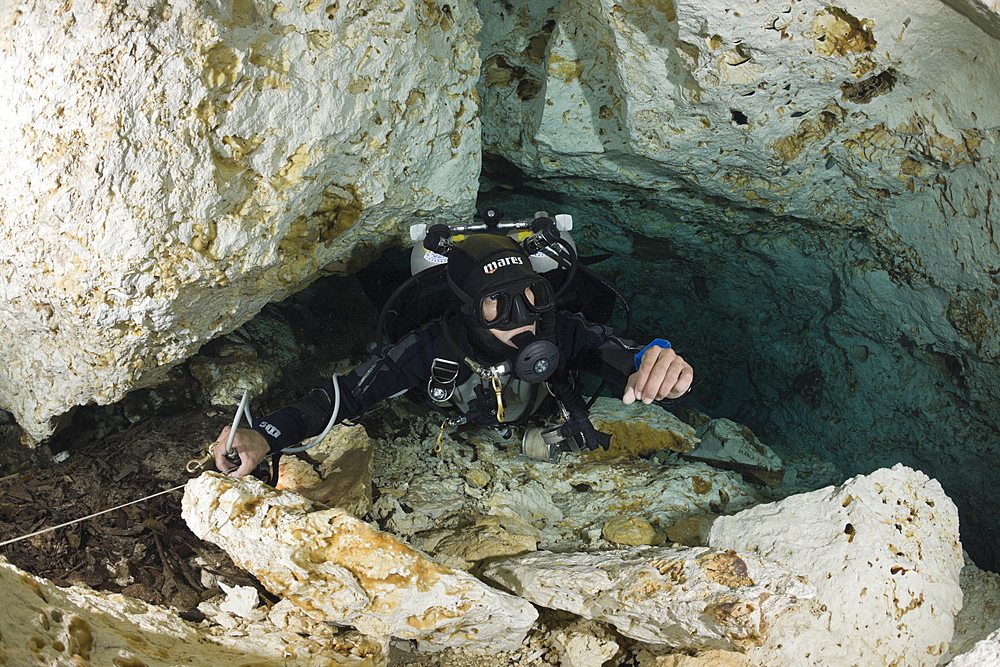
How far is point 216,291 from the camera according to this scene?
2.05 m

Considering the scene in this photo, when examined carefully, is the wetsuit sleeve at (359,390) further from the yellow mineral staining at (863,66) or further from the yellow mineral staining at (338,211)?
the yellow mineral staining at (863,66)

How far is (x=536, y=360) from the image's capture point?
2.24m

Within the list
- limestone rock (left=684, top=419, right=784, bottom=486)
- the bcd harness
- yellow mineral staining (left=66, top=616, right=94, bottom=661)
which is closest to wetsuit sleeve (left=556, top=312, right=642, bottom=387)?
the bcd harness

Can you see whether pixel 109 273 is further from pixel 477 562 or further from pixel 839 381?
pixel 839 381

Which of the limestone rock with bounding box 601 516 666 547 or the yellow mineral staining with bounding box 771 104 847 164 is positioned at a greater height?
the yellow mineral staining with bounding box 771 104 847 164

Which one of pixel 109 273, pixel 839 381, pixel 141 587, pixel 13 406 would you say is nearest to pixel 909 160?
pixel 839 381

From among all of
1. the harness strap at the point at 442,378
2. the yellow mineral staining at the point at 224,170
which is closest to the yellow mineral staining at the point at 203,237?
the yellow mineral staining at the point at 224,170

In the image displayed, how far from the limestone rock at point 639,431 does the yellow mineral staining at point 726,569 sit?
4.93 ft

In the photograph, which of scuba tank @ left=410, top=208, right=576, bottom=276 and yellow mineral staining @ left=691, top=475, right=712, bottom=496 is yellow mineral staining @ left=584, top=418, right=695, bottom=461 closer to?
yellow mineral staining @ left=691, top=475, right=712, bottom=496

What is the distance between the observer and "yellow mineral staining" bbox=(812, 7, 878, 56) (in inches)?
77.8

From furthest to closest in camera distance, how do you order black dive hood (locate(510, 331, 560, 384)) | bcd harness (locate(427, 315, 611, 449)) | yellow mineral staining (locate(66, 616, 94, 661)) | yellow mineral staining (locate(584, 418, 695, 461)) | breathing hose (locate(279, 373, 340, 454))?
yellow mineral staining (locate(584, 418, 695, 461))
bcd harness (locate(427, 315, 611, 449))
black dive hood (locate(510, 331, 560, 384))
breathing hose (locate(279, 373, 340, 454))
yellow mineral staining (locate(66, 616, 94, 661))

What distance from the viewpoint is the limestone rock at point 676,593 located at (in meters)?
1.46

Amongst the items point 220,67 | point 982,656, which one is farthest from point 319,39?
point 982,656

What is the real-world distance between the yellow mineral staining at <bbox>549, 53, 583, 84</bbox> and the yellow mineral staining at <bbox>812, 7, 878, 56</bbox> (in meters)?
1.01
